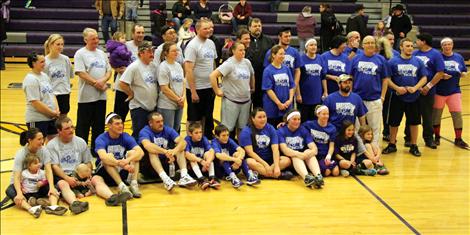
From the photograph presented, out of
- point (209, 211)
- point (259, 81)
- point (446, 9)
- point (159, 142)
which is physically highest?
point (446, 9)

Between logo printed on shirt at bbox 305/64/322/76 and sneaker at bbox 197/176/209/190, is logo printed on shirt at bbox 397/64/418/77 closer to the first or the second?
logo printed on shirt at bbox 305/64/322/76

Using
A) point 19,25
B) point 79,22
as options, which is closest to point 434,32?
point 79,22

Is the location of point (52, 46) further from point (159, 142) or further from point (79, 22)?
point (79, 22)

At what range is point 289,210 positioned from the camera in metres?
5.52

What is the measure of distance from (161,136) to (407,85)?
3136 millimetres

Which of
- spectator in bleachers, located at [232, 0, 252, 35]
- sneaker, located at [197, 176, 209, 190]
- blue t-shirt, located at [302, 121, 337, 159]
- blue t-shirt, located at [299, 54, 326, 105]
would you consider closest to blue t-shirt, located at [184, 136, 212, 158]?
sneaker, located at [197, 176, 209, 190]

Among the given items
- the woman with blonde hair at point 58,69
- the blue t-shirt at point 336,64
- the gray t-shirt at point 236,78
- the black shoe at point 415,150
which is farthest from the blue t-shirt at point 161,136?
the black shoe at point 415,150

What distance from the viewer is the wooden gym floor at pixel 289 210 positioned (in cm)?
502

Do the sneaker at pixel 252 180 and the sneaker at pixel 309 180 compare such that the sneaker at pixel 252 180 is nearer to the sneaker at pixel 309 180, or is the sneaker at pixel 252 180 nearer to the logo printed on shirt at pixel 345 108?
the sneaker at pixel 309 180

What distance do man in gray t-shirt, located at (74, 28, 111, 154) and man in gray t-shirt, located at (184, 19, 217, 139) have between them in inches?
35.4

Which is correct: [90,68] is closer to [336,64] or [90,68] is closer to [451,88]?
[336,64]

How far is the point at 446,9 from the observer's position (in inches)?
693

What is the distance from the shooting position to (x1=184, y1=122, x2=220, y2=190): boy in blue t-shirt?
612 cm

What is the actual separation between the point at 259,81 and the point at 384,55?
1.76m
